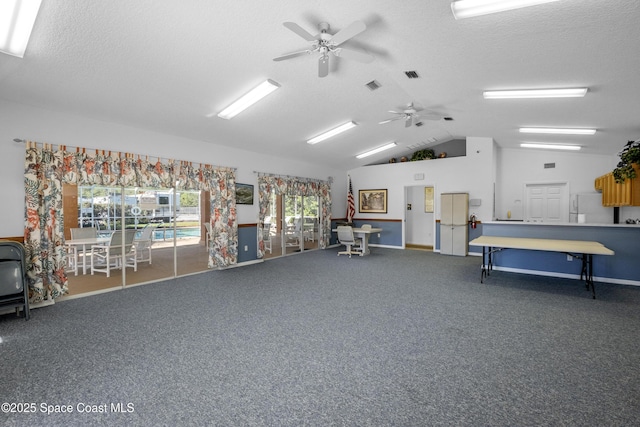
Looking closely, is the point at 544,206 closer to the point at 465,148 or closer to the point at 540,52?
the point at 465,148

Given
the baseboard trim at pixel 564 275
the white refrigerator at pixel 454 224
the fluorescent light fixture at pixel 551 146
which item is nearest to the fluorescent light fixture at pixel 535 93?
the baseboard trim at pixel 564 275

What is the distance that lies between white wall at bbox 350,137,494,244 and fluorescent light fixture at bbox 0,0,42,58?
862cm

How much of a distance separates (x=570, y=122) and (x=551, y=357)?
4439mm

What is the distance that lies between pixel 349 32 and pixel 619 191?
6434mm

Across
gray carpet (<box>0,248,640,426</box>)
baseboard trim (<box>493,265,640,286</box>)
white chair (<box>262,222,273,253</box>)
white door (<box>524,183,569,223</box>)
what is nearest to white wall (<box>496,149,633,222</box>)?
white door (<box>524,183,569,223</box>)

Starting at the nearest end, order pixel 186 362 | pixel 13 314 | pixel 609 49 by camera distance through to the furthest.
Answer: pixel 186 362
pixel 609 49
pixel 13 314

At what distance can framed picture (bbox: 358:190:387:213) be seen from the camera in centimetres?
976

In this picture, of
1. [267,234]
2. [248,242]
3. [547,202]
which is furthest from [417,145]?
[248,242]

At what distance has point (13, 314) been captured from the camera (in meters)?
3.70

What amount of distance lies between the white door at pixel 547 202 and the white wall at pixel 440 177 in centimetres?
115

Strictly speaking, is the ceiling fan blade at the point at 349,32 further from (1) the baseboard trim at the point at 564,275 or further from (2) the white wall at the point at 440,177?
(2) the white wall at the point at 440,177

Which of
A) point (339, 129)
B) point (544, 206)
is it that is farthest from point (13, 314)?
point (544, 206)

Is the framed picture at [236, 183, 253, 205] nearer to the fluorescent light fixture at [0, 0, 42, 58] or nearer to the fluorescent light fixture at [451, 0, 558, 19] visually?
the fluorescent light fixture at [0, 0, 42, 58]

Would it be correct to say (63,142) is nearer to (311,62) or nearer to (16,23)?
(16,23)
